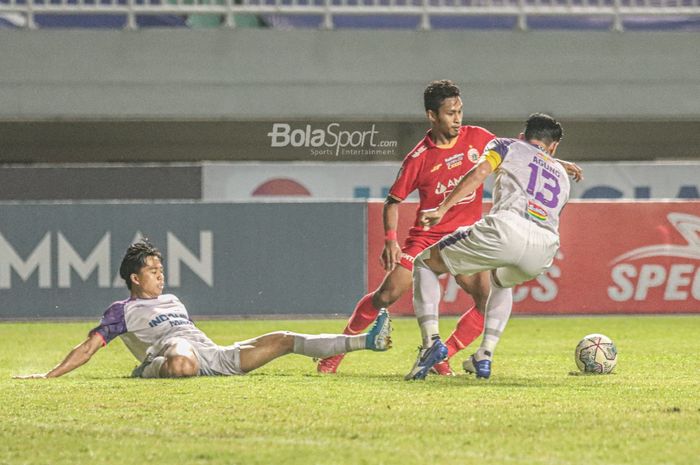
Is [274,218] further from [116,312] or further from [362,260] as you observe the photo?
[116,312]

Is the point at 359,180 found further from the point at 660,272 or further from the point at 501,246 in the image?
the point at 501,246

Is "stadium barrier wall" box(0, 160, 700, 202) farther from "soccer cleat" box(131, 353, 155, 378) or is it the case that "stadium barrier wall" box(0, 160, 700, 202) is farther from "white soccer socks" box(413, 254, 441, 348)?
"white soccer socks" box(413, 254, 441, 348)

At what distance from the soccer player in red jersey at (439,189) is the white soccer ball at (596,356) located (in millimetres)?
677

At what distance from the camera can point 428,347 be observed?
299 inches

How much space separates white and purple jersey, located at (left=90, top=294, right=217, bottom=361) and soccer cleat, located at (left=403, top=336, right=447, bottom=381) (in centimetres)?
129

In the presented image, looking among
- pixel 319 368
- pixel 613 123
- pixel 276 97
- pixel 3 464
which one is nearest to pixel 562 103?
pixel 613 123

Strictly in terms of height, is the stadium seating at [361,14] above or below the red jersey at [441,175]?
above

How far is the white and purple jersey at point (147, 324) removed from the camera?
25.5ft

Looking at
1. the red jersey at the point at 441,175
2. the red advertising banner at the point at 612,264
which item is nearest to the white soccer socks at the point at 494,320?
the red jersey at the point at 441,175

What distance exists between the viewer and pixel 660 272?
50.9ft

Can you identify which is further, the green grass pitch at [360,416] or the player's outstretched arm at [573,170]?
the player's outstretched arm at [573,170]

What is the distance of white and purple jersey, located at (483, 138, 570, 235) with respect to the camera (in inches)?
289

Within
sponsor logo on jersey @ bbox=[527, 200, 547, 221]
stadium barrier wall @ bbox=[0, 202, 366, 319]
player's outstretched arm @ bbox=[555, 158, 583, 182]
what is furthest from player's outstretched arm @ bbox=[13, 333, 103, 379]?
stadium barrier wall @ bbox=[0, 202, 366, 319]

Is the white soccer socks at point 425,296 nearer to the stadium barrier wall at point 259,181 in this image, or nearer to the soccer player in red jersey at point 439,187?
the soccer player in red jersey at point 439,187
